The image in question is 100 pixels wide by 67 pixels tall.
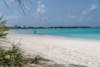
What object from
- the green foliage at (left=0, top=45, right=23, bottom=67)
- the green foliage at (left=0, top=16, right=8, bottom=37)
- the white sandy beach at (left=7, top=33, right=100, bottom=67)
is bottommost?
the green foliage at (left=0, top=45, right=23, bottom=67)

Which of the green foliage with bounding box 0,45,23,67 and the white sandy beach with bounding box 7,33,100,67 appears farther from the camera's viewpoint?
the white sandy beach with bounding box 7,33,100,67

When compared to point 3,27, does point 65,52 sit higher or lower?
higher

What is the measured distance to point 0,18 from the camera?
440 cm

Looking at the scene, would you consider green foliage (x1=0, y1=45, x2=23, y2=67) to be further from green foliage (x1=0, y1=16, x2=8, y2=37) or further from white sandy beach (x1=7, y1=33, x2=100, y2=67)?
white sandy beach (x1=7, y1=33, x2=100, y2=67)

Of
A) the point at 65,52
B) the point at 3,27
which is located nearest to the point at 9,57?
the point at 3,27

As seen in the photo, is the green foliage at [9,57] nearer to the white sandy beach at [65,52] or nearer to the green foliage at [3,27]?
the green foliage at [3,27]

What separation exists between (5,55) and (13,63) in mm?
239

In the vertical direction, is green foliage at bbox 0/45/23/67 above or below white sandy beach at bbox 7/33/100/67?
below

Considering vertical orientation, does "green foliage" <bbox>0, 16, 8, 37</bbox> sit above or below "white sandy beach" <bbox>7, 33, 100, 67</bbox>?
below

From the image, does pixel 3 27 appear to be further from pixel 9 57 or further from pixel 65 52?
pixel 65 52

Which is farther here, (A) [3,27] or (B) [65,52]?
(B) [65,52]

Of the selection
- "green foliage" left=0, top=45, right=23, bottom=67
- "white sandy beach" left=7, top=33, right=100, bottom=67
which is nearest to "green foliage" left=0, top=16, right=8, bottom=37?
"green foliage" left=0, top=45, right=23, bottom=67

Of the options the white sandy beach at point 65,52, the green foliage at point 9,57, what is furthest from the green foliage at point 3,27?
the white sandy beach at point 65,52

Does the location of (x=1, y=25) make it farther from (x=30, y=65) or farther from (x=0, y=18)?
(x=30, y=65)
